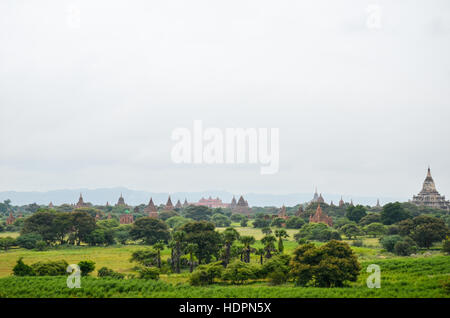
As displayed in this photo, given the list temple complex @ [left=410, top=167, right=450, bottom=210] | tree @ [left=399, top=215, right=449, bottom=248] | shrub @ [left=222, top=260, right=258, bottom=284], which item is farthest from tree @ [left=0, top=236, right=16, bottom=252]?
temple complex @ [left=410, top=167, right=450, bottom=210]

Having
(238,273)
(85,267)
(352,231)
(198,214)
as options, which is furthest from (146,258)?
(198,214)

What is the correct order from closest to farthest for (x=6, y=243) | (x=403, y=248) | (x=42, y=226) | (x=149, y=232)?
(x=403, y=248) < (x=6, y=243) < (x=149, y=232) < (x=42, y=226)

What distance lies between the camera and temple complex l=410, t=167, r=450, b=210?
383 feet

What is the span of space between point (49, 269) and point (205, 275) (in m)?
13.8

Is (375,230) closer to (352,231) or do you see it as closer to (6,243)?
(352,231)

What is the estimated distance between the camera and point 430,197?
117875mm

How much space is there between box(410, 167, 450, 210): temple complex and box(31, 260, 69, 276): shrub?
356 ft

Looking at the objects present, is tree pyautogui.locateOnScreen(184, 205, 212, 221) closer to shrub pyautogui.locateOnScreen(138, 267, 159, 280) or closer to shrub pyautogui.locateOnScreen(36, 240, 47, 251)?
shrub pyautogui.locateOnScreen(36, 240, 47, 251)
